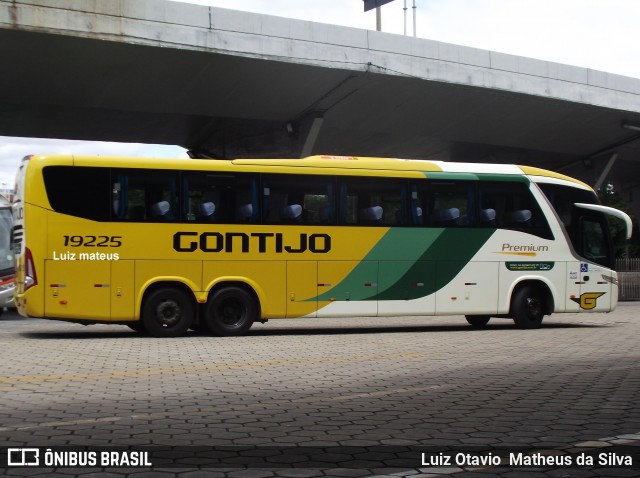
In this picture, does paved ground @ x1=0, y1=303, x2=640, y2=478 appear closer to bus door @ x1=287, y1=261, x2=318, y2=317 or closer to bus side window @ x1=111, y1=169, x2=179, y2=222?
bus door @ x1=287, y1=261, x2=318, y2=317

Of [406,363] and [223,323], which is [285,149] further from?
[406,363]

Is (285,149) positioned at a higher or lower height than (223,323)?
higher

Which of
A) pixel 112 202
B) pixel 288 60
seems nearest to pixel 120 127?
pixel 288 60

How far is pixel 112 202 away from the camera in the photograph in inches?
597

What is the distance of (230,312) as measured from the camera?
52.4 ft

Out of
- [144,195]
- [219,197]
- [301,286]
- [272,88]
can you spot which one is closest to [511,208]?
[301,286]

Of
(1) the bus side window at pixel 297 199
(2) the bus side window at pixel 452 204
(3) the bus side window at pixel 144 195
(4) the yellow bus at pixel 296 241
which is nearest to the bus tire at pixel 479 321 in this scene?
(4) the yellow bus at pixel 296 241

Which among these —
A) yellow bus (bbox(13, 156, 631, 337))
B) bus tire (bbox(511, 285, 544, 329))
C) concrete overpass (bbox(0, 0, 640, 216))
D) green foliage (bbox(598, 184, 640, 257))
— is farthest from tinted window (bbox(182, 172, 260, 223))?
green foliage (bbox(598, 184, 640, 257))

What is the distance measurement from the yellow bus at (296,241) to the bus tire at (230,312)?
0.08 ft

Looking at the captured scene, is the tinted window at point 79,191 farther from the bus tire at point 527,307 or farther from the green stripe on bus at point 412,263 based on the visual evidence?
the bus tire at point 527,307

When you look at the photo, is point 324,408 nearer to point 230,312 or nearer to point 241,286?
point 230,312

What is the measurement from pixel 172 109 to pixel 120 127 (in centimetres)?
721

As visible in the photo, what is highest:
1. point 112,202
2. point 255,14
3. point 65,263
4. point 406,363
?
point 255,14

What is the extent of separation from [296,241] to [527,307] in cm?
545
